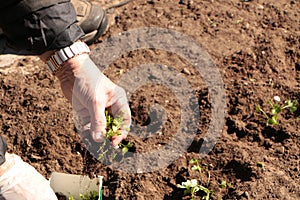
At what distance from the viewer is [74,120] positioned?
297 cm

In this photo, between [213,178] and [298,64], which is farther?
[298,64]

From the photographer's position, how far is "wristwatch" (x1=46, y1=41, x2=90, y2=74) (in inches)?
102

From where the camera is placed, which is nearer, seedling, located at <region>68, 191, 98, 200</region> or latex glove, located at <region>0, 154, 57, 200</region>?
latex glove, located at <region>0, 154, 57, 200</region>

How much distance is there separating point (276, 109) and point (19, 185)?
1.62 meters

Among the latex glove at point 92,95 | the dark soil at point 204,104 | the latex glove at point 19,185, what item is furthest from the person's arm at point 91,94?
the latex glove at point 19,185

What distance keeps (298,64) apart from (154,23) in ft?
3.94

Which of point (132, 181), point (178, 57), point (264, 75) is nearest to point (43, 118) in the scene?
point (132, 181)

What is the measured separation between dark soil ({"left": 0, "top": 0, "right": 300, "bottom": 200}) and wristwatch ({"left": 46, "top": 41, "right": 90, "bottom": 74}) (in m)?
0.48

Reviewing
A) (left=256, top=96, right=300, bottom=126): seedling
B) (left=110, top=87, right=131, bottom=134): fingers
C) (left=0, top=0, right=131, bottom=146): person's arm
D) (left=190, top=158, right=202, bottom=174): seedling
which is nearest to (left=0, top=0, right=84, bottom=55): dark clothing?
(left=0, top=0, right=131, bottom=146): person's arm

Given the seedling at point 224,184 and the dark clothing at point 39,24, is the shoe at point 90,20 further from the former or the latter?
the seedling at point 224,184

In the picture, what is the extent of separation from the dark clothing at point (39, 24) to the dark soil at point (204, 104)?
0.63 meters

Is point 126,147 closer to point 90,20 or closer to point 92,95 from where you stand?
point 92,95

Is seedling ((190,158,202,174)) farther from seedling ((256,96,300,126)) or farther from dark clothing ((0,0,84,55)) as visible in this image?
dark clothing ((0,0,84,55))

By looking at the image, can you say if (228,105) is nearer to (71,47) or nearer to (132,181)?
(132,181)
